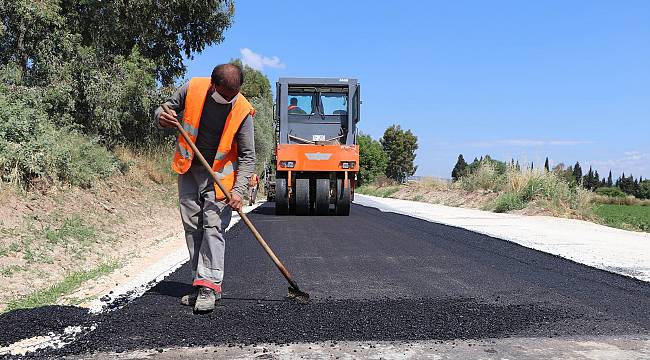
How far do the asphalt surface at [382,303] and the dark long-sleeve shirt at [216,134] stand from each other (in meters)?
1.00

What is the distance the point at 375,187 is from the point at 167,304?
46968mm

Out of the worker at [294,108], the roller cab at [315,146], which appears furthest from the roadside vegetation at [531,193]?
the worker at [294,108]

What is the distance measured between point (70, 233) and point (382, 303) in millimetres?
4551

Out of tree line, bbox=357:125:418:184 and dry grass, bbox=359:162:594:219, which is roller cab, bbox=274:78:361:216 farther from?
tree line, bbox=357:125:418:184

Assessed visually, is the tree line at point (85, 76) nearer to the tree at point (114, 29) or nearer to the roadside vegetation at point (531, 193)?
the tree at point (114, 29)

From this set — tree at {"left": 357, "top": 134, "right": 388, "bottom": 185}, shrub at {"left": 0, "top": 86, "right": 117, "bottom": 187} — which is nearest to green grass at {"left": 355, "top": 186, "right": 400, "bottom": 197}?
tree at {"left": 357, "top": 134, "right": 388, "bottom": 185}

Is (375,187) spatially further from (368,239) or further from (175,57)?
(368,239)

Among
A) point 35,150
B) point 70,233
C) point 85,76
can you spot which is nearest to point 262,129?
point 85,76

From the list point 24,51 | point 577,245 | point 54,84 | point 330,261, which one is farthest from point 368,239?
point 24,51

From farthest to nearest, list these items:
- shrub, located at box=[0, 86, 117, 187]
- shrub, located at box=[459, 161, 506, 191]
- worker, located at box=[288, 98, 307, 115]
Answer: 1. shrub, located at box=[459, 161, 506, 191]
2. worker, located at box=[288, 98, 307, 115]
3. shrub, located at box=[0, 86, 117, 187]

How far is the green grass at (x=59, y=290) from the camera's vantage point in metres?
4.36

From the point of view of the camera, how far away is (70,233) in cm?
706

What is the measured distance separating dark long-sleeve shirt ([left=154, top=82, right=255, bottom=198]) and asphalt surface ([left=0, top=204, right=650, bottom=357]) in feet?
3.28

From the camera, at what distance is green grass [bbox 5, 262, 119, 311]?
4355 millimetres
